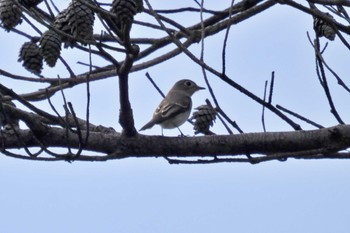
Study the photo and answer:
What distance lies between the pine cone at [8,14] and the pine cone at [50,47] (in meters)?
0.20

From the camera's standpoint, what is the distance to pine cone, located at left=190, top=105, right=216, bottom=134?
5500 millimetres

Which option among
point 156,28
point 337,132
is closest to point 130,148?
point 156,28

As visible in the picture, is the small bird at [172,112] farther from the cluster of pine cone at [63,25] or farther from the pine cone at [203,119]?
the cluster of pine cone at [63,25]

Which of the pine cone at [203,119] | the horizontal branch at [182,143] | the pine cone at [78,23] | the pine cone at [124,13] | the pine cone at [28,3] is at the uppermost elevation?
the pine cone at [28,3]

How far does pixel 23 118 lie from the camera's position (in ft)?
15.3

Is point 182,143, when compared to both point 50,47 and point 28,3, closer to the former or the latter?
point 50,47

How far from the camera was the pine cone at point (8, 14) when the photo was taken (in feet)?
14.9

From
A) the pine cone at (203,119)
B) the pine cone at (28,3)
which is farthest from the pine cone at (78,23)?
the pine cone at (203,119)

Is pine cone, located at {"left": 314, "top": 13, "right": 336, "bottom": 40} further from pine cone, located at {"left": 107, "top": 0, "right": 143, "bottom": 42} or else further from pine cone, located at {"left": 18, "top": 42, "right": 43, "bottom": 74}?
pine cone, located at {"left": 107, "top": 0, "right": 143, "bottom": 42}

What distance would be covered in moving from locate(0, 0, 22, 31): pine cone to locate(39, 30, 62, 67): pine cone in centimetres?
20

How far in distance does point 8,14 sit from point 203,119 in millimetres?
1599

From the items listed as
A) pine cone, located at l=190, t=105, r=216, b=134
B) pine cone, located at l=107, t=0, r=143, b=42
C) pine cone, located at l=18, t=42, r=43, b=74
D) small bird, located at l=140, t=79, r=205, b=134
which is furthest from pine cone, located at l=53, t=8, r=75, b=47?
small bird, located at l=140, t=79, r=205, b=134

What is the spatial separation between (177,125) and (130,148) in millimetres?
3780

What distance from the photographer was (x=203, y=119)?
5.58m
